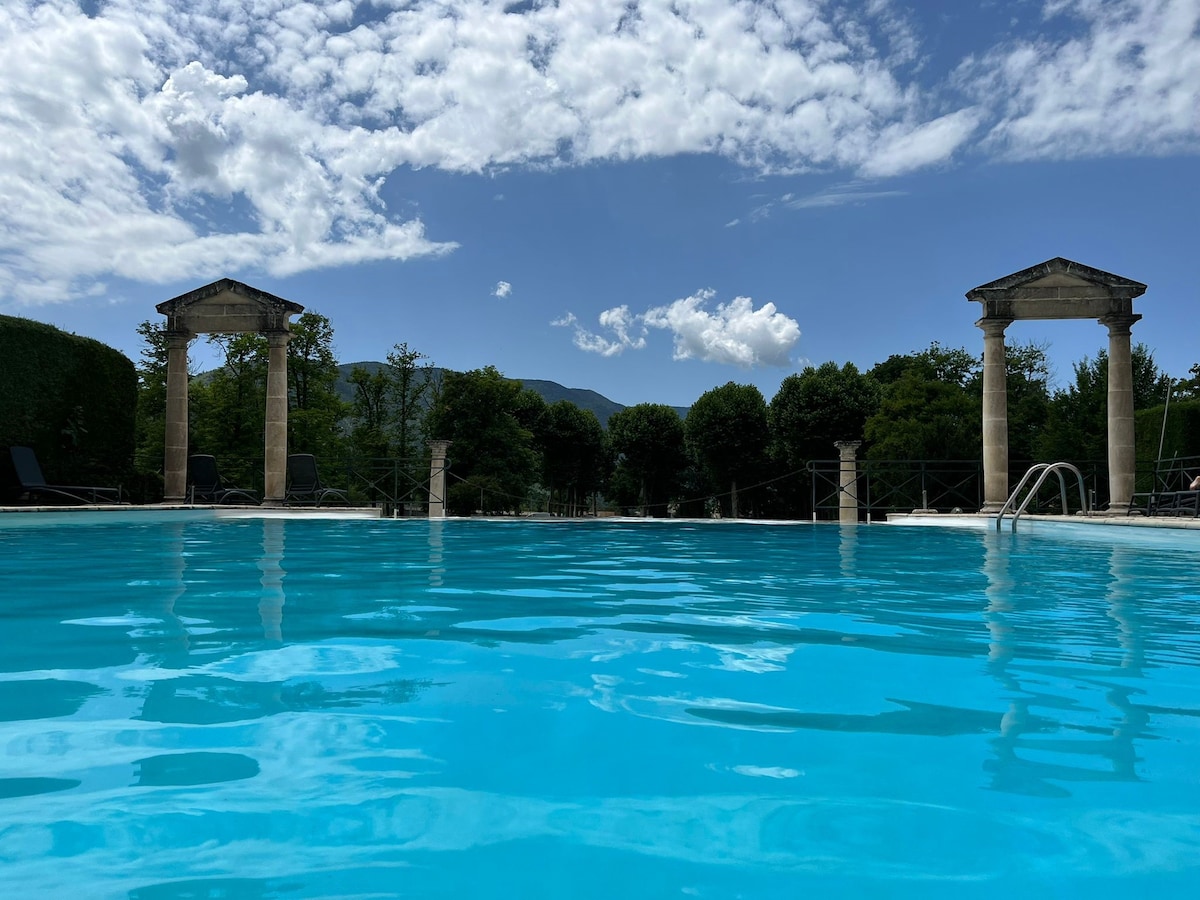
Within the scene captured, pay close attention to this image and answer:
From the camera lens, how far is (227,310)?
18.7 meters

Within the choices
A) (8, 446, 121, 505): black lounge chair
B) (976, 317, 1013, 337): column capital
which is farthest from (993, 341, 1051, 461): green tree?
(8, 446, 121, 505): black lounge chair

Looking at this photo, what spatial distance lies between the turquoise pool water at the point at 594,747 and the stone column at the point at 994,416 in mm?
13300

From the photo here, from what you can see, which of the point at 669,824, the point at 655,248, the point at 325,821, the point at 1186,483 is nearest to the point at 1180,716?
the point at 669,824

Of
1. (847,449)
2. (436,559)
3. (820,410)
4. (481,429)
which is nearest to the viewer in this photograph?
(436,559)

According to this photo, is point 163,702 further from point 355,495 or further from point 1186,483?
point 355,495

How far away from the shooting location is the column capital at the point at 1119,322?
16.5 metres

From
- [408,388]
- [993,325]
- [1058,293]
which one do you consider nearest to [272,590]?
[993,325]

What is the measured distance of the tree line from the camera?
95.4 feet

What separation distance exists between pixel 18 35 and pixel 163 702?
1248cm

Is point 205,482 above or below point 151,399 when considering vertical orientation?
below

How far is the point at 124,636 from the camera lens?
3.70 m

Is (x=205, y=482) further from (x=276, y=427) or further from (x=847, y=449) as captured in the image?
(x=847, y=449)

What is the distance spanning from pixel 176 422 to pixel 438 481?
7.24 meters

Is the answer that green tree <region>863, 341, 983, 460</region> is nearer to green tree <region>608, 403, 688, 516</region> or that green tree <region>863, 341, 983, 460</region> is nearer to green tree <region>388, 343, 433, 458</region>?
green tree <region>608, 403, 688, 516</region>
